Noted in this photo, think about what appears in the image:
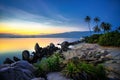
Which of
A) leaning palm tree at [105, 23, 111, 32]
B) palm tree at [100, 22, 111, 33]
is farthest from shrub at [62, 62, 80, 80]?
leaning palm tree at [105, 23, 111, 32]

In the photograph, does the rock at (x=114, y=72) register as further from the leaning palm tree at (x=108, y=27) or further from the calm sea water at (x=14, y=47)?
the leaning palm tree at (x=108, y=27)

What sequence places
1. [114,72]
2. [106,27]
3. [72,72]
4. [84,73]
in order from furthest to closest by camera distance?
1. [106,27]
2. [114,72]
3. [72,72]
4. [84,73]

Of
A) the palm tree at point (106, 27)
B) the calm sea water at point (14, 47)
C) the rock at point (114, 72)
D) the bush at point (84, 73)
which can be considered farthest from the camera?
the palm tree at point (106, 27)

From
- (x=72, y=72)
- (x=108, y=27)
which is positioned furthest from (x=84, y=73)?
(x=108, y=27)

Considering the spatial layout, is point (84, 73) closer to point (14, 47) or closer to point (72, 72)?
point (72, 72)

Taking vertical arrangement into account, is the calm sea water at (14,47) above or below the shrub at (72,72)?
below

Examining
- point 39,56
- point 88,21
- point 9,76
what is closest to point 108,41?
point 39,56

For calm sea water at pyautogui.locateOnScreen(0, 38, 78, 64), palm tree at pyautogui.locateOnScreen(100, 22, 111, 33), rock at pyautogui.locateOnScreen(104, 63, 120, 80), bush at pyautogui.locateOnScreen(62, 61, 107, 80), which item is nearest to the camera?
bush at pyautogui.locateOnScreen(62, 61, 107, 80)

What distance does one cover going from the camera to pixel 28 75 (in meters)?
8.02

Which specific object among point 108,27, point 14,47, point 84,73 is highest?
point 108,27

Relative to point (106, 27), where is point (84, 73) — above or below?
below

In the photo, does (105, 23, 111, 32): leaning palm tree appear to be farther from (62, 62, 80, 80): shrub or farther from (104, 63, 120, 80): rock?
(62, 62, 80, 80): shrub

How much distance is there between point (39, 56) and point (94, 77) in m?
12.3

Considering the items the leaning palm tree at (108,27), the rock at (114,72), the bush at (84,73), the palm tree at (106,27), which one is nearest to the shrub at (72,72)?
the bush at (84,73)
